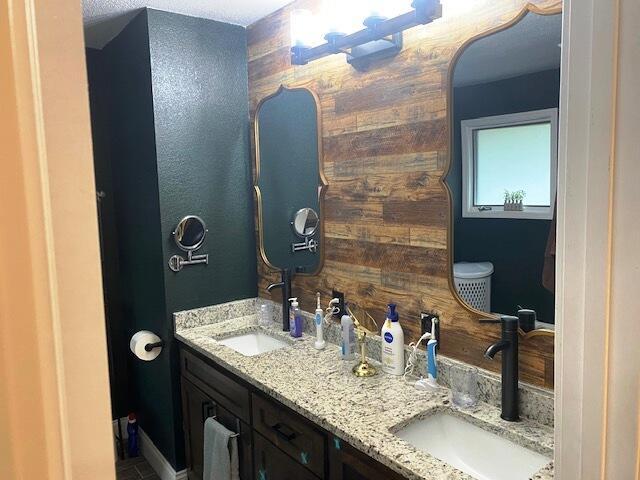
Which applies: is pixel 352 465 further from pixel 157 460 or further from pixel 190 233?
pixel 157 460

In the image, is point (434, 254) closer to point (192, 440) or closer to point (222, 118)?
point (222, 118)

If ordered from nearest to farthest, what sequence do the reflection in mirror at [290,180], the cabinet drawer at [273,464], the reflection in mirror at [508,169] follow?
the reflection in mirror at [508,169] → the cabinet drawer at [273,464] → the reflection in mirror at [290,180]

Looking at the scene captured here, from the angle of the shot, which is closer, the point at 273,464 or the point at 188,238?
the point at 273,464

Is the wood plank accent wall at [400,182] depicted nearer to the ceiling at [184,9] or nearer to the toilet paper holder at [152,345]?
the ceiling at [184,9]

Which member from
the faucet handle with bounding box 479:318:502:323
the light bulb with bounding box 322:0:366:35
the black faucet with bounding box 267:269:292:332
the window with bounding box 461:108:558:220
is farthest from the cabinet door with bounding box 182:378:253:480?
the light bulb with bounding box 322:0:366:35

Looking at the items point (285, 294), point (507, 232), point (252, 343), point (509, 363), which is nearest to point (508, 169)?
point (507, 232)

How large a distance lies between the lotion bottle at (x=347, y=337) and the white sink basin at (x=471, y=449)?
0.52 meters

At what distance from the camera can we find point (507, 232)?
1583mm

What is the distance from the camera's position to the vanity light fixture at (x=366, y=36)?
1658 mm

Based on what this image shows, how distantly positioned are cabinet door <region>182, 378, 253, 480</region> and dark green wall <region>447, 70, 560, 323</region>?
113 centimetres

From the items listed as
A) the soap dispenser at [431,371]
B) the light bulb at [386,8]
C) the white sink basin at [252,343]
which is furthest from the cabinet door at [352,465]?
the light bulb at [386,8]

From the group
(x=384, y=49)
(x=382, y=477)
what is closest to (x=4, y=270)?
(x=382, y=477)

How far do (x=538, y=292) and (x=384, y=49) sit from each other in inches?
40.9

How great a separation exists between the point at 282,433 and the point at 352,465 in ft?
1.35
